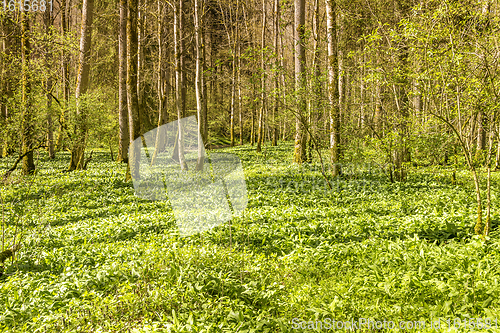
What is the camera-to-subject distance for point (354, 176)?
448 inches

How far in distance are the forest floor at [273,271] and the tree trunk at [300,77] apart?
11.5 ft

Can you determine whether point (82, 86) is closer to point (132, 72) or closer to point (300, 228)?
point (132, 72)

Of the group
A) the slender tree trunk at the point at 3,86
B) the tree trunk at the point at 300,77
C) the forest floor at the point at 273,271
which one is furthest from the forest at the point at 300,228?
the slender tree trunk at the point at 3,86

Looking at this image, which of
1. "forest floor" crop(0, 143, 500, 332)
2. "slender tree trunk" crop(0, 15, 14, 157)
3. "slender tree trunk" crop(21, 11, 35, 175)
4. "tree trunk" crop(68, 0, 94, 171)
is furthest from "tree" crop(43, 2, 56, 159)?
"forest floor" crop(0, 143, 500, 332)

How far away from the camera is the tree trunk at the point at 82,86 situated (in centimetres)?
1413

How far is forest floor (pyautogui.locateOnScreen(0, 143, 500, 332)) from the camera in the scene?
11.8 feet

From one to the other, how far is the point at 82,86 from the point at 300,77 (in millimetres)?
11198

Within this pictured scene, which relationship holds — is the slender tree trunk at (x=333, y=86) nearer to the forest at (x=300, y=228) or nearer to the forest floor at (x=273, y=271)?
the forest at (x=300, y=228)

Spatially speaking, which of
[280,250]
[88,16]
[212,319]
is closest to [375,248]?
[280,250]

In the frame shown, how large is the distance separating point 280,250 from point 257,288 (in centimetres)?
156

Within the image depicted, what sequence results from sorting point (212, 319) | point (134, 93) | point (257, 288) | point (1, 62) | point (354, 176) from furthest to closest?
point (1, 62)
point (134, 93)
point (354, 176)
point (257, 288)
point (212, 319)

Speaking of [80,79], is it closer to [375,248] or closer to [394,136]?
[394,136]

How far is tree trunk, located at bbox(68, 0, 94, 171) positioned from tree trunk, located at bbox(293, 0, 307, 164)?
389 inches

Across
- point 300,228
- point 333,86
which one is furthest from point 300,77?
point 300,228
